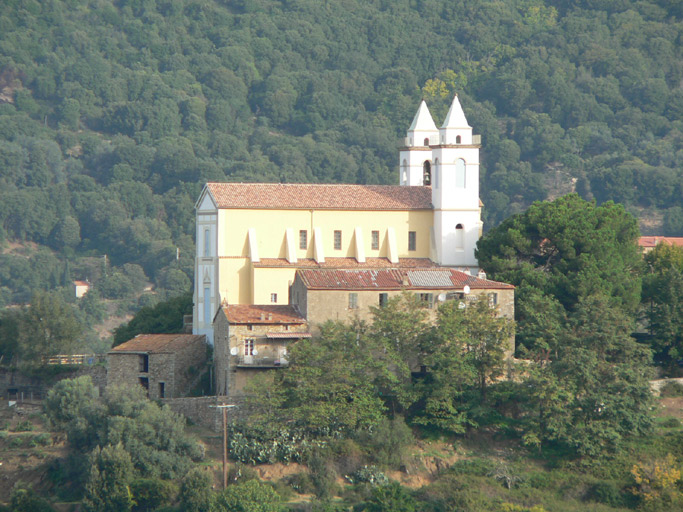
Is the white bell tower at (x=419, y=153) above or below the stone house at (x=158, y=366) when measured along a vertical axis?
above

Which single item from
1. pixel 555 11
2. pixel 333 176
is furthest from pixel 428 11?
pixel 333 176

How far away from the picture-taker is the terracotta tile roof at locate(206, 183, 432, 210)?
58469 millimetres

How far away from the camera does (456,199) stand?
6003cm

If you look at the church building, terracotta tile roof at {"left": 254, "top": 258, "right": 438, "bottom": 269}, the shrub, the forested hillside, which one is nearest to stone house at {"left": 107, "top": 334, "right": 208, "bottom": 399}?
the church building

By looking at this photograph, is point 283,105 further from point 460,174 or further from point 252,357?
point 252,357

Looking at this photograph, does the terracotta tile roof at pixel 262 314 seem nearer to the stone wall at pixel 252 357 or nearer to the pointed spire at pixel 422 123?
the stone wall at pixel 252 357

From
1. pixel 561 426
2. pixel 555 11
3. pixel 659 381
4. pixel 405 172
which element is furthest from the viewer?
pixel 555 11

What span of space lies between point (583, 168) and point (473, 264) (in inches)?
3259

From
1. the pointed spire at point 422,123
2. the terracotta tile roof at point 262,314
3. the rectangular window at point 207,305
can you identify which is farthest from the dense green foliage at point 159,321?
the pointed spire at point 422,123

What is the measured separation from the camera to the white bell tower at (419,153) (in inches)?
2667

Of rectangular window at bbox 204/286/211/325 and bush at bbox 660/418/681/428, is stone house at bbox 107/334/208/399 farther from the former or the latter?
bush at bbox 660/418/681/428

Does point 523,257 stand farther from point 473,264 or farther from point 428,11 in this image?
point 428,11

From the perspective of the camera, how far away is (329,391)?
48438 millimetres

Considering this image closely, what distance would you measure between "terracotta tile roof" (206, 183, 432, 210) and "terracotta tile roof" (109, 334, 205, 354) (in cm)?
580
